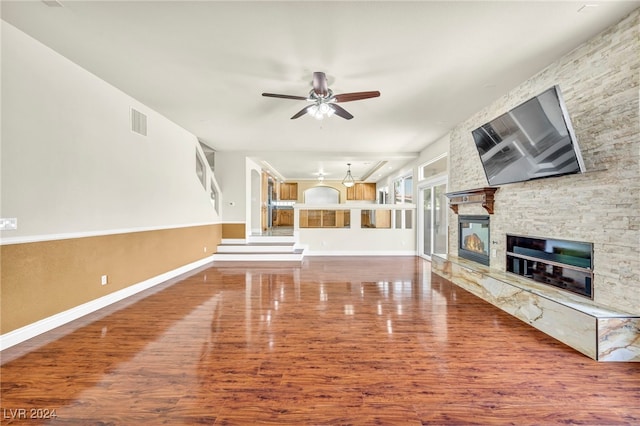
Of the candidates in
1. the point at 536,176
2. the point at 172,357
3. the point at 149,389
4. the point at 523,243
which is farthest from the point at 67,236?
the point at 523,243

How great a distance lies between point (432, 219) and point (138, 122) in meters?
6.65

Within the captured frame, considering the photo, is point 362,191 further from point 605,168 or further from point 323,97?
point 605,168

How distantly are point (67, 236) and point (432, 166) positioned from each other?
7254 millimetres

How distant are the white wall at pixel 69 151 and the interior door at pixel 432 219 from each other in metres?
5.99

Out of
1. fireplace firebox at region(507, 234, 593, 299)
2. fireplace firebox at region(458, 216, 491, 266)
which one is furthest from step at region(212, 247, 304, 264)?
fireplace firebox at region(507, 234, 593, 299)

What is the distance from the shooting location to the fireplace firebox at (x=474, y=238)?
4.61 meters

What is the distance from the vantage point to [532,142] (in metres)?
3.07

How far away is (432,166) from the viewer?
7.13 metres

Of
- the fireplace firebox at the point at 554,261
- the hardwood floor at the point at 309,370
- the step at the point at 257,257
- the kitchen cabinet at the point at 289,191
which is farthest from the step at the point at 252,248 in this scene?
the kitchen cabinet at the point at 289,191

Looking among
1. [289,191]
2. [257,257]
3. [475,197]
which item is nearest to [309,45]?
[475,197]

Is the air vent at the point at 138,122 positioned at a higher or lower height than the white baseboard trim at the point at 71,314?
higher

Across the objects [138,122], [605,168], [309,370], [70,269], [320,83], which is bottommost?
[309,370]

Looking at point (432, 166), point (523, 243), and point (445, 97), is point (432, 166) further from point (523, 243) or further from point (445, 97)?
point (523, 243)

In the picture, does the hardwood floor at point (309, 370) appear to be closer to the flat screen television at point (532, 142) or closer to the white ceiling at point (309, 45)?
the flat screen television at point (532, 142)
